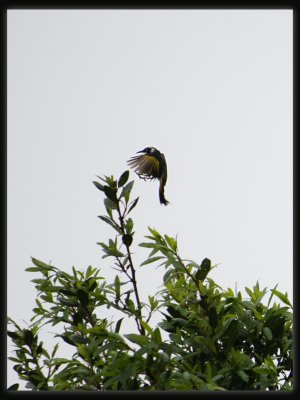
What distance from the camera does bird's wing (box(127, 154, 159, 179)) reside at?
5.42m

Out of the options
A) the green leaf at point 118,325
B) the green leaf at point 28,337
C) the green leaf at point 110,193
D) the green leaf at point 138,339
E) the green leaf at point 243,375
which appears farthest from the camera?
the green leaf at point 28,337

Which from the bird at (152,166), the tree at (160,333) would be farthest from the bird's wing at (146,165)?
the tree at (160,333)

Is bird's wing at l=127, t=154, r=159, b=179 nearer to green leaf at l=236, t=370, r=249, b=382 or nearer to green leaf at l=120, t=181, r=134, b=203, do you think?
green leaf at l=120, t=181, r=134, b=203

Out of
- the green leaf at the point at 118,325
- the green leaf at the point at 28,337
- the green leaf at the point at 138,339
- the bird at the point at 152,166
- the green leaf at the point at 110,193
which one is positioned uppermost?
the bird at the point at 152,166

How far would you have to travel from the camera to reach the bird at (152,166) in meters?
5.40

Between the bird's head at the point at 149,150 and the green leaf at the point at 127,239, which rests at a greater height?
the bird's head at the point at 149,150

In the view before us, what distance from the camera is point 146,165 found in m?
5.48

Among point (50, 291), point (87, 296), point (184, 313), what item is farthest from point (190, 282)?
point (50, 291)

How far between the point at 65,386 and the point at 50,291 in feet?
2.11

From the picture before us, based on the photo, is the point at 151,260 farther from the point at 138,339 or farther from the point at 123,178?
the point at 138,339

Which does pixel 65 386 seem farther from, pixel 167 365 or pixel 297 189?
pixel 297 189

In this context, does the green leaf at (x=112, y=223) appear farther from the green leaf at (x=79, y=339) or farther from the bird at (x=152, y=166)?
the bird at (x=152, y=166)

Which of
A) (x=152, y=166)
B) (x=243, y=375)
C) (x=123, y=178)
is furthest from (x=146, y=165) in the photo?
(x=243, y=375)

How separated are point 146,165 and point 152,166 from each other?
59mm
